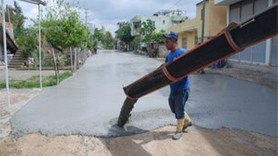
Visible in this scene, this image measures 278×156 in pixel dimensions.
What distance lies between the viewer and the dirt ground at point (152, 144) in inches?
160

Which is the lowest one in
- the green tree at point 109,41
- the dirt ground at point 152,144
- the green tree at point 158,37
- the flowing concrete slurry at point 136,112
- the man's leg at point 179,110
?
the dirt ground at point 152,144

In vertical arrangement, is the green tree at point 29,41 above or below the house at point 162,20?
below

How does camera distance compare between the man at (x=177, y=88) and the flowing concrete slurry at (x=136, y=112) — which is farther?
the flowing concrete slurry at (x=136, y=112)

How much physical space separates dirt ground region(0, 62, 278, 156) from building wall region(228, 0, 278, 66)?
973 cm

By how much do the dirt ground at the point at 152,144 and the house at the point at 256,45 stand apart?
31.9 feet

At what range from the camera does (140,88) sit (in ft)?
14.6

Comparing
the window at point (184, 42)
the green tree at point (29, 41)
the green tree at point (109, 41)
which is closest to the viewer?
the green tree at point (29, 41)

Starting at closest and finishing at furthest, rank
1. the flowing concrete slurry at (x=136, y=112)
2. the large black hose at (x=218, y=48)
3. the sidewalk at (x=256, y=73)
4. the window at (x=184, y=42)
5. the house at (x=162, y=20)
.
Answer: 1. the large black hose at (x=218, y=48)
2. the flowing concrete slurry at (x=136, y=112)
3. the sidewalk at (x=256, y=73)
4. the window at (x=184, y=42)
5. the house at (x=162, y=20)

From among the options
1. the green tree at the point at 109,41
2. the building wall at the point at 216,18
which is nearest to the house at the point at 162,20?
the building wall at the point at 216,18

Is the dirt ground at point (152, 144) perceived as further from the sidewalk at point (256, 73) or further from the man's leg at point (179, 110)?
the sidewalk at point (256, 73)

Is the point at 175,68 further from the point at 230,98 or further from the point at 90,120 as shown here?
the point at 230,98

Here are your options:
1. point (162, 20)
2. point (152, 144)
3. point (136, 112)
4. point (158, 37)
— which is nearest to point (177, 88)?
point (152, 144)

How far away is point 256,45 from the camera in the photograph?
15.4 meters

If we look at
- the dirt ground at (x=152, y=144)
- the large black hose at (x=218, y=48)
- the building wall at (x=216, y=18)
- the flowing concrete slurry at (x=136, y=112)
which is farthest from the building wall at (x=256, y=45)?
the large black hose at (x=218, y=48)
